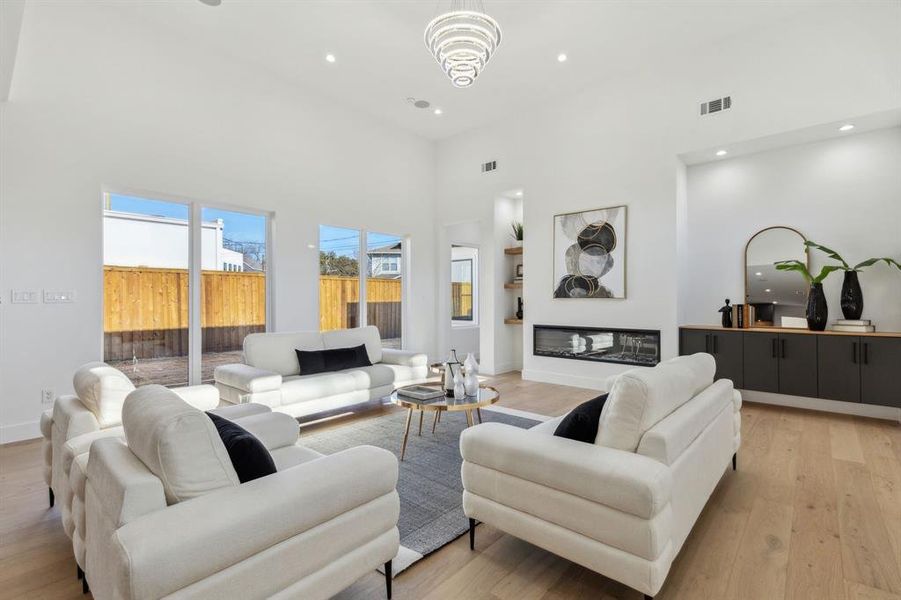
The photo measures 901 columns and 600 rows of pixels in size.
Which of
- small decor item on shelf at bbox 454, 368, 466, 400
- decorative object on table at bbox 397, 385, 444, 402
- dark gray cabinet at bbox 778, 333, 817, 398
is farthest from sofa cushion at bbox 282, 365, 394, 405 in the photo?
dark gray cabinet at bbox 778, 333, 817, 398

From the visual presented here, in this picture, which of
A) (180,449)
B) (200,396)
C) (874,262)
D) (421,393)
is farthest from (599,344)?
(180,449)

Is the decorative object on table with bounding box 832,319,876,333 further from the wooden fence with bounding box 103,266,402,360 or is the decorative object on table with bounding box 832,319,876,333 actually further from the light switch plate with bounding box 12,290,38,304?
the light switch plate with bounding box 12,290,38,304

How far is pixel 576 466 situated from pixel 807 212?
4.84m

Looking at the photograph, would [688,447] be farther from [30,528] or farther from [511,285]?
[511,285]

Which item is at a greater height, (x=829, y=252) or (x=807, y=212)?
(x=807, y=212)

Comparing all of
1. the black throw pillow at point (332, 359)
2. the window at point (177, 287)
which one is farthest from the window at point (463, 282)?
the window at point (177, 287)

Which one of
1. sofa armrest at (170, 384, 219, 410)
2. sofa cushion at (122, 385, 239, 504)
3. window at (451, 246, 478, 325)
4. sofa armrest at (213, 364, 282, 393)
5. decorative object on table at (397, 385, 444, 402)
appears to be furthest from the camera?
window at (451, 246, 478, 325)

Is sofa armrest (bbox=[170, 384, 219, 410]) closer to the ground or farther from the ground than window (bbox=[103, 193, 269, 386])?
closer to the ground

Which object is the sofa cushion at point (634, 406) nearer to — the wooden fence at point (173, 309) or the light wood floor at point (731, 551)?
the light wood floor at point (731, 551)

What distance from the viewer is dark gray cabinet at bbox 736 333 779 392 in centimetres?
458

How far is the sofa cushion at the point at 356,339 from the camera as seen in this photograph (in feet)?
16.1

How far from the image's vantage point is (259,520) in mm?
1307

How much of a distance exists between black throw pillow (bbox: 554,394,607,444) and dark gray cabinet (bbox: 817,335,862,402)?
147 inches

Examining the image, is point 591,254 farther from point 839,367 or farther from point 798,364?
point 839,367
